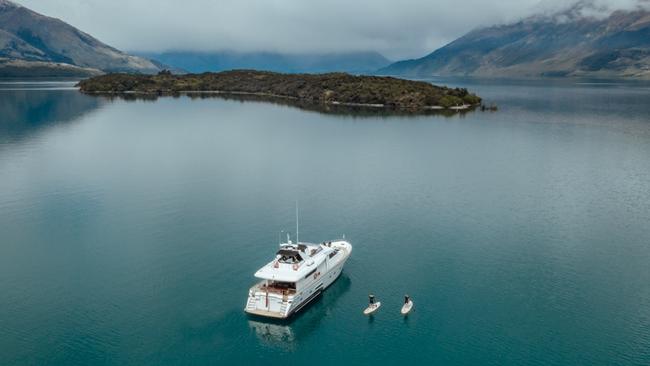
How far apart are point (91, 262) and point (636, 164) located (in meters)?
98.0

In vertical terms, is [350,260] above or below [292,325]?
above

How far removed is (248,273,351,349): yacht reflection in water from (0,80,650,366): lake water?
17 centimetres

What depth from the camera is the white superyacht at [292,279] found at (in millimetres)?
42969

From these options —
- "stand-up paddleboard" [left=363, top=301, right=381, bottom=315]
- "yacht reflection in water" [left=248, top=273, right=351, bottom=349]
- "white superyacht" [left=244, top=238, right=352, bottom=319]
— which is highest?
"white superyacht" [left=244, top=238, right=352, bottom=319]

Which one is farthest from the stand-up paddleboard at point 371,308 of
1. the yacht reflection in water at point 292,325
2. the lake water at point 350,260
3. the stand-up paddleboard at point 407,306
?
the yacht reflection in water at point 292,325

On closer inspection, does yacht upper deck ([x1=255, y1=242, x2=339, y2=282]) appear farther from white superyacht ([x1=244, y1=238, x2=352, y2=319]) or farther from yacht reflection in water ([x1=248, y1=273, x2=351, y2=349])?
yacht reflection in water ([x1=248, y1=273, x2=351, y2=349])

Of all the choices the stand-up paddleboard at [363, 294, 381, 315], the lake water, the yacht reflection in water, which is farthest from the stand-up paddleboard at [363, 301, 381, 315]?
the yacht reflection in water

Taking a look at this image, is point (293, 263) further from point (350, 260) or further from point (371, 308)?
point (350, 260)

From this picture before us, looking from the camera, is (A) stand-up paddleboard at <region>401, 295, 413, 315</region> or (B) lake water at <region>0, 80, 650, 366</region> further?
(A) stand-up paddleboard at <region>401, 295, 413, 315</region>

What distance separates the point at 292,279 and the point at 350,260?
1231 cm

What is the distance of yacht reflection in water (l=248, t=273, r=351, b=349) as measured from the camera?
134 ft

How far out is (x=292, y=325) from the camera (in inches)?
1690

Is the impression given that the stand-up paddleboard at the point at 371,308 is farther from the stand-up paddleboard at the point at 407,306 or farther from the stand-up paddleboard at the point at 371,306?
the stand-up paddleboard at the point at 407,306

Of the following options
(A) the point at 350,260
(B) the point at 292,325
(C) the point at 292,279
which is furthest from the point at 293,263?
(A) the point at 350,260
